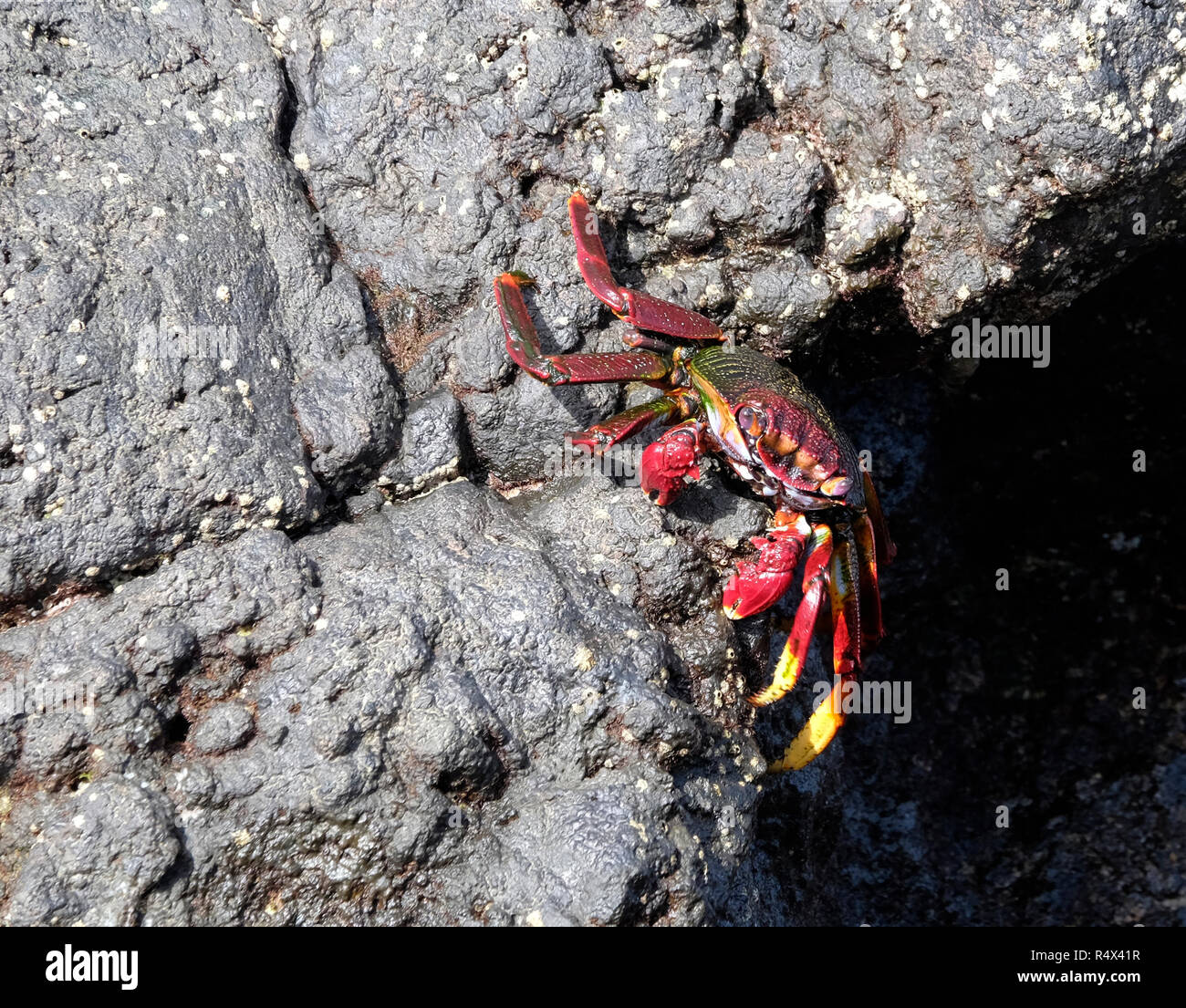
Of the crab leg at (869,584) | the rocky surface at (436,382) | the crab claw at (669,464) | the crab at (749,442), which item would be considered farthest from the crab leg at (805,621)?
the crab claw at (669,464)

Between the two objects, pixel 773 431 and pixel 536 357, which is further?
pixel 773 431

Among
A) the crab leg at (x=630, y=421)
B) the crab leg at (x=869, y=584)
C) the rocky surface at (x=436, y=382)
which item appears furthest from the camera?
the crab leg at (x=869, y=584)

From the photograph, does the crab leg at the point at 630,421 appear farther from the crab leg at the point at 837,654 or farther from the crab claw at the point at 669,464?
the crab leg at the point at 837,654

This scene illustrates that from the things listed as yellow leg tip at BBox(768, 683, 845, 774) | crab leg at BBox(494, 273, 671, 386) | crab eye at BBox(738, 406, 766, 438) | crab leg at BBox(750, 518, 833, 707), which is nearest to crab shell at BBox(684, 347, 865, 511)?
crab eye at BBox(738, 406, 766, 438)

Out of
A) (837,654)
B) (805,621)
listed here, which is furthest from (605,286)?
(837,654)

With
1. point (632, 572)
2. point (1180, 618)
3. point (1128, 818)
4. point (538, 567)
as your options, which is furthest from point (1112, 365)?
point (538, 567)

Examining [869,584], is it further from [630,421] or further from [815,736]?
[630,421]
